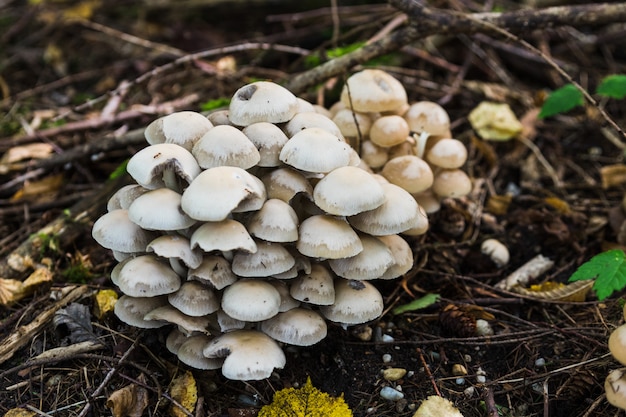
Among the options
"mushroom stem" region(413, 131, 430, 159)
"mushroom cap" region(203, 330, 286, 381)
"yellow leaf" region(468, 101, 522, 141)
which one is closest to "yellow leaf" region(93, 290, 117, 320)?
"mushroom cap" region(203, 330, 286, 381)

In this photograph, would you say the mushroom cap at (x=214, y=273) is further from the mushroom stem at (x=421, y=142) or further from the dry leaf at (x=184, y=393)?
the mushroom stem at (x=421, y=142)

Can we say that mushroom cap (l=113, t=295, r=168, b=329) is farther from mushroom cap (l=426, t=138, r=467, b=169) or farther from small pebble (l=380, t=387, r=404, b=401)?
mushroom cap (l=426, t=138, r=467, b=169)

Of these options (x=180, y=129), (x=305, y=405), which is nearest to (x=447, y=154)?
(x=180, y=129)

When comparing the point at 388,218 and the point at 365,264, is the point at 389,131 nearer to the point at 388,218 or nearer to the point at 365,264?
the point at 388,218

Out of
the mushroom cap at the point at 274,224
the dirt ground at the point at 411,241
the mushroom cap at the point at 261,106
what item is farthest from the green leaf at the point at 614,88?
the mushroom cap at the point at 274,224

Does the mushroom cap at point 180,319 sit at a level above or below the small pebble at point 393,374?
above

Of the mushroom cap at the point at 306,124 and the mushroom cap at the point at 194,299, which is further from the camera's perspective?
the mushroom cap at the point at 306,124
